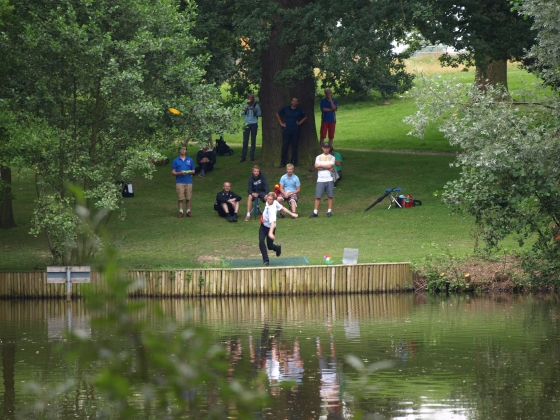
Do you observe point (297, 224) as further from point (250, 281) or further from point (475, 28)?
point (475, 28)

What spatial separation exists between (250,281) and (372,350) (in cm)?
643

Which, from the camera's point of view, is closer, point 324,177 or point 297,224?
point 297,224

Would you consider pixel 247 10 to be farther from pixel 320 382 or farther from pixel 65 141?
pixel 320 382

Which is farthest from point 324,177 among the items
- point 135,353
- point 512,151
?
point 135,353

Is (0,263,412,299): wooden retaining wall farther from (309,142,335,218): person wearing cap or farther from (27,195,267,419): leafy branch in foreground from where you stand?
(27,195,267,419): leafy branch in foreground

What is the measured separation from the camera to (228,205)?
26.5m

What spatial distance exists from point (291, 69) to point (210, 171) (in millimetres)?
5553

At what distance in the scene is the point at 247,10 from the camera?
3023 centimetres

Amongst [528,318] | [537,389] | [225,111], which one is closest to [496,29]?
[225,111]

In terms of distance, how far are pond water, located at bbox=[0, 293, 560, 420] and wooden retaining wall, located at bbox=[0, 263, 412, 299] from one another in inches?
10.7

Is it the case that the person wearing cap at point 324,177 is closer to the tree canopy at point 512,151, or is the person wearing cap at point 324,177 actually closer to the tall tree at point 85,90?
the tall tree at point 85,90

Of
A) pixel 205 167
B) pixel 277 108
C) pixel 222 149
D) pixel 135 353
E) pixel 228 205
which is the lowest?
pixel 228 205

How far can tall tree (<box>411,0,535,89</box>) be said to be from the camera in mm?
27375

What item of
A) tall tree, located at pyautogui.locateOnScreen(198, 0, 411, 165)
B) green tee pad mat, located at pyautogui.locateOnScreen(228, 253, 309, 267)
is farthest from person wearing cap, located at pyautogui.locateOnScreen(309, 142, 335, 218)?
green tee pad mat, located at pyautogui.locateOnScreen(228, 253, 309, 267)
